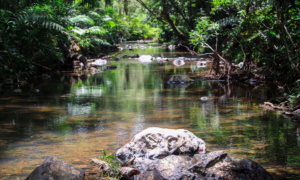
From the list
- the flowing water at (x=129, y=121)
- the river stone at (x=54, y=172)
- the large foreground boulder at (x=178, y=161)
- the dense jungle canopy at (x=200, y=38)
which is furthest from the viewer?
the dense jungle canopy at (x=200, y=38)

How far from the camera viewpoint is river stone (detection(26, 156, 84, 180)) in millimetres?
2932

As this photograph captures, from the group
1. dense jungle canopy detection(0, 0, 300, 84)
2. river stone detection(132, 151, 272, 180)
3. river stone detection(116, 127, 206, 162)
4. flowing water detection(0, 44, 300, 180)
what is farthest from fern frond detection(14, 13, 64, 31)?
river stone detection(132, 151, 272, 180)

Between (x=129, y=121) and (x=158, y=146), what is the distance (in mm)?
1776

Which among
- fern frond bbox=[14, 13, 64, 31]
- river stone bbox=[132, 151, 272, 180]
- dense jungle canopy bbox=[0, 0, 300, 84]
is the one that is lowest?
river stone bbox=[132, 151, 272, 180]

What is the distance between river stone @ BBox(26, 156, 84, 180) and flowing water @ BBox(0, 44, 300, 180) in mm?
443

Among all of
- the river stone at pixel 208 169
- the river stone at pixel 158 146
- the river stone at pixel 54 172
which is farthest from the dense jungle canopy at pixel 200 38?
the river stone at pixel 54 172

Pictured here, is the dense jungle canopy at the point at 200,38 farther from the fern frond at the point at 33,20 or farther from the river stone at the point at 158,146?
the river stone at the point at 158,146

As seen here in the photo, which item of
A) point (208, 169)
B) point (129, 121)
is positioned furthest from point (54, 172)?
point (129, 121)

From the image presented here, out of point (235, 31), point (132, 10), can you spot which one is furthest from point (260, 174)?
point (132, 10)

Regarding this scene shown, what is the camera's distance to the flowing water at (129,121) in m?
3.94

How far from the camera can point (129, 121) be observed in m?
5.56

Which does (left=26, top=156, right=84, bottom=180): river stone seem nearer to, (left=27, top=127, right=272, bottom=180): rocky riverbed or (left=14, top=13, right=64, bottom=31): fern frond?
(left=27, top=127, right=272, bottom=180): rocky riverbed

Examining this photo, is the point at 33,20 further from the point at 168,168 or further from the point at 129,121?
the point at 168,168

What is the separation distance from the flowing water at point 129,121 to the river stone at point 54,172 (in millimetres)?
443
